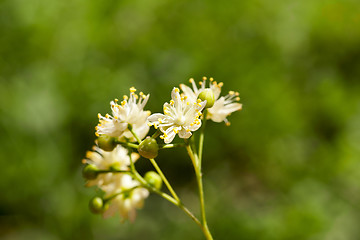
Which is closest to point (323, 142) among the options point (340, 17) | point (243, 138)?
point (243, 138)

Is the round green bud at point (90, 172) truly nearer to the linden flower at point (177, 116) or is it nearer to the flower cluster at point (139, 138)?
the flower cluster at point (139, 138)

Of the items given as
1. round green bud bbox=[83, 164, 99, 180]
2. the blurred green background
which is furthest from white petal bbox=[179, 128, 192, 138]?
the blurred green background

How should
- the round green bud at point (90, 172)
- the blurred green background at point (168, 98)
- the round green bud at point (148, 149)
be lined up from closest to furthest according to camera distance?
the round green bud at point (148, 149) < the round green bud at point (90, 172) < the blurred green background at point (168, 98)

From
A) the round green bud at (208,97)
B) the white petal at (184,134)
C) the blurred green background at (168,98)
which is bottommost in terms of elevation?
the white petal at (184,134)

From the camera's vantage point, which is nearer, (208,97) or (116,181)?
(208,97)

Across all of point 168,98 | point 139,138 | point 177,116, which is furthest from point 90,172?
point 168,98

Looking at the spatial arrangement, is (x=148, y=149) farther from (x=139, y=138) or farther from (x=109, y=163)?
(x=109, y=163)

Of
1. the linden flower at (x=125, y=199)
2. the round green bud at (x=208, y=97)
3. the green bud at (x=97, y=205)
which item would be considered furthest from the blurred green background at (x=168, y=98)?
the round green bud at (x=208, y=97)
